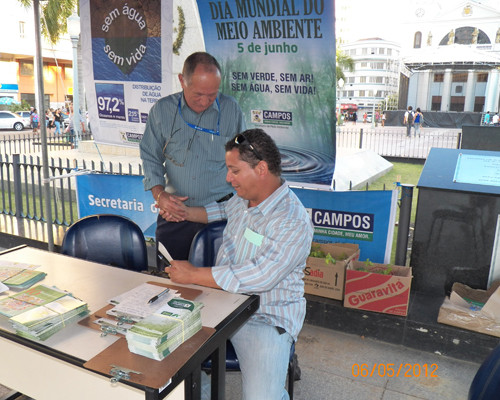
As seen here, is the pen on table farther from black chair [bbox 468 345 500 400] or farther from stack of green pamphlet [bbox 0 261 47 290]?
black chair [bbox 468 345 500 400]

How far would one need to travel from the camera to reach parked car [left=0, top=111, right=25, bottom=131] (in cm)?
2570

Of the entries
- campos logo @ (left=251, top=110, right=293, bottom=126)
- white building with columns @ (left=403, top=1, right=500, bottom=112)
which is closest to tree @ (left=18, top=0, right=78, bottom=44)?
campos logo @ (left=251, top=110, right=293, bottom=126)

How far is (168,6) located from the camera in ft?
12.6

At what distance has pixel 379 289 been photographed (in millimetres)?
3273

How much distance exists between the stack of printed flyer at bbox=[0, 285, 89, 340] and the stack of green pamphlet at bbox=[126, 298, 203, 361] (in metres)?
0.34

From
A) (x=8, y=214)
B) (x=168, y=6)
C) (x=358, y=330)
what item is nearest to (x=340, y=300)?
(x=358, y=330)

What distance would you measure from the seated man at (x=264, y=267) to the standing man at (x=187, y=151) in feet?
3.08

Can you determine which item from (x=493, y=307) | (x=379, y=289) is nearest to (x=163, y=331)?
(x=379, y=289)

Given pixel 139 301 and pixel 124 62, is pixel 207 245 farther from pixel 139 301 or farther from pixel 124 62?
pixel 124 62

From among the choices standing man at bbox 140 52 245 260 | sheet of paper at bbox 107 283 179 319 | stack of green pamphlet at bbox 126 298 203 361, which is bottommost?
sheet of paper at bbox 107 283 179 319

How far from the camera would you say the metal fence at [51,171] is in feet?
18.3

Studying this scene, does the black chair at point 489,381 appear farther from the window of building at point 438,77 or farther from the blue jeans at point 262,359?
the window of building at point 438,77

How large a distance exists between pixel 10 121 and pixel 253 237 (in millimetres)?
28430

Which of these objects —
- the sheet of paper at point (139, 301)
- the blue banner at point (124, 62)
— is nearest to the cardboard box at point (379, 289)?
the sheet of paper at point (139, 301)
